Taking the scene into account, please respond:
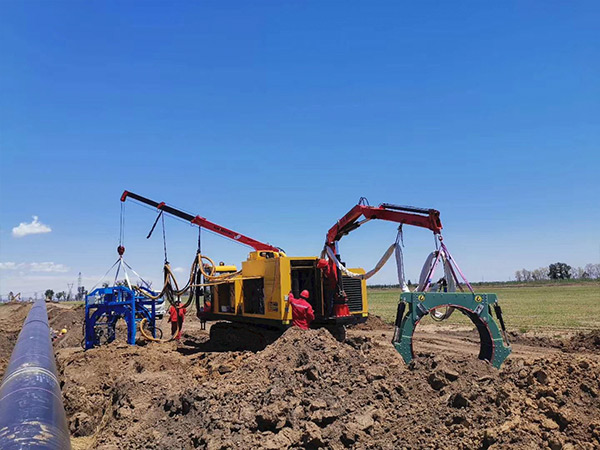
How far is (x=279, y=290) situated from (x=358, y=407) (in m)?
6.54

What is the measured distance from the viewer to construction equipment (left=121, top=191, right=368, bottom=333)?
12297 mm

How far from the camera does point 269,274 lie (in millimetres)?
12812

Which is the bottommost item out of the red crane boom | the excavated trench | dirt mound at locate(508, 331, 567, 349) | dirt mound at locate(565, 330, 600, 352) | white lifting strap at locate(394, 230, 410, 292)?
dirt mound at locate(508, 331, 567, 349)

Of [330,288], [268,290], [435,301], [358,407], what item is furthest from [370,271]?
[358,407]

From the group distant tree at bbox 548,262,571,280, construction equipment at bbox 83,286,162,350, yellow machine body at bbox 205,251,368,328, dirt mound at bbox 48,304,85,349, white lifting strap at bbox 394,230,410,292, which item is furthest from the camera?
distant tree at bbox 548,262,571,280

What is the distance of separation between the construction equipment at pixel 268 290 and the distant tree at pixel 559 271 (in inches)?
4586

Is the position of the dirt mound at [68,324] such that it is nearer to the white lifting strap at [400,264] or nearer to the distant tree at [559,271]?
the white lifting strap at [400,264]

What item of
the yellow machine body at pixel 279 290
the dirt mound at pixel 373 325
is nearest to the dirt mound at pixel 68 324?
the yellow machine body at pixel 279 290

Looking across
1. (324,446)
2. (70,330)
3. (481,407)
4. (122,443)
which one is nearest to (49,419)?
(122,443)

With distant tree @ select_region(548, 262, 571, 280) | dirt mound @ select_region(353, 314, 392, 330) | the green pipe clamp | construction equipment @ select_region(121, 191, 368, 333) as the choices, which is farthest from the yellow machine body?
distant tree @ select_region(548, 262, 571, 280)

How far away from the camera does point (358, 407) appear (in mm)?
5754

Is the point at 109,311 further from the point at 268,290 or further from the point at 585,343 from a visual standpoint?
the point at 585,343

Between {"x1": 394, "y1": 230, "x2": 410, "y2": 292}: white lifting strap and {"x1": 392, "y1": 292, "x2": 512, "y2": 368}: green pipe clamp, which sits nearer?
{"x1": 392, "y1": 292, "x2": 512, "y2": 368}: green pipe clamp

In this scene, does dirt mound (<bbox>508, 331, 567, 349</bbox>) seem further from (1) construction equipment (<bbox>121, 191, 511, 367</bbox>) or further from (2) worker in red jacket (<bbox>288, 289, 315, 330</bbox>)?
(2) worker in red jacket (<bbox>288, 289, 315, 330</bbox>)
